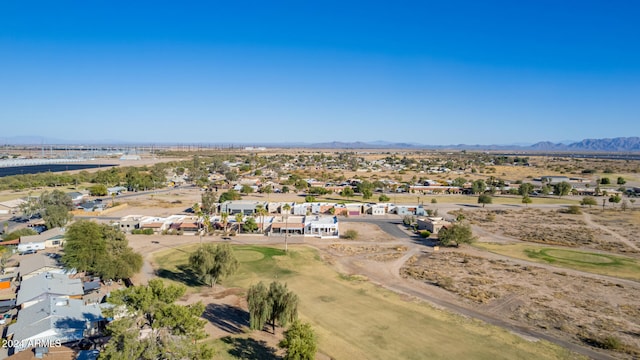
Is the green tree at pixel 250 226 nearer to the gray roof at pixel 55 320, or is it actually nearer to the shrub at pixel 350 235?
the shrub at pixel 350 235

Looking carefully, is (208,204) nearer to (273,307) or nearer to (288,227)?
(288,227)

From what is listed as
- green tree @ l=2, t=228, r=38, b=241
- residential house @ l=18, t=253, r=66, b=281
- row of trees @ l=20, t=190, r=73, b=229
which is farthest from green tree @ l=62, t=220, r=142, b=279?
row of trees @ l=20, t=190, r=73, b=229

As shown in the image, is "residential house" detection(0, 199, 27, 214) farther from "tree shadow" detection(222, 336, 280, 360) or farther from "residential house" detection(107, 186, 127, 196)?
"tree shadow" detection(222, 336, 280, 360)

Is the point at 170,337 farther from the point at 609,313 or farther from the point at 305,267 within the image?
the point at 609,313

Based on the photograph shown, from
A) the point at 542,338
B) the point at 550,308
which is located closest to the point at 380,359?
the point at 542,338

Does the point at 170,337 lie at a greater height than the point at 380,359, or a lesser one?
greater

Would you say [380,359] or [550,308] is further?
[550,308]
